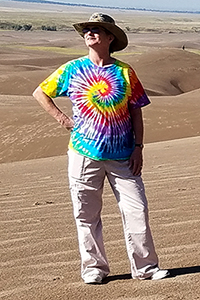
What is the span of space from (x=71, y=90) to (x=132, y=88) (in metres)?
0.35

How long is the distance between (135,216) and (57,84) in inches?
34.3

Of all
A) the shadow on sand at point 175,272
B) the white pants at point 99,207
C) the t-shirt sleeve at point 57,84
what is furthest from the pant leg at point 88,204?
the t-shirt sleeve at point 57,84

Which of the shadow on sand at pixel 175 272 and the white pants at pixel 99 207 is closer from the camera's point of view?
the white pants at pixel 99 207

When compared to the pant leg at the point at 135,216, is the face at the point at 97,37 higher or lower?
higher

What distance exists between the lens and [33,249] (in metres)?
4.73

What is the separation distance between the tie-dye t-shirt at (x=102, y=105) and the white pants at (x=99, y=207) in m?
0.07

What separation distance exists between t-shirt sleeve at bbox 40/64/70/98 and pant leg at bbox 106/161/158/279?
506 millimetres

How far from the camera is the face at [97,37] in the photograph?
149 inches

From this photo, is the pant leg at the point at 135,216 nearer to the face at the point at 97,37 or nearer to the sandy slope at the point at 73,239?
the sandy slope at the point at 73,239

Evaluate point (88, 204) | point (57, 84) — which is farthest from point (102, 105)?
point (88, 204)

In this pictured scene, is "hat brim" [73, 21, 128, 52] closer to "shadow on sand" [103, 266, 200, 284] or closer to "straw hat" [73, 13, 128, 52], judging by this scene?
"straw hat" [73, 13, 128, 52]

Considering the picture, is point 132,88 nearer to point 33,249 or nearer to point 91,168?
point 91,168

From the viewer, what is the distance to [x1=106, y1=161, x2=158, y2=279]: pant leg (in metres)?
3.73

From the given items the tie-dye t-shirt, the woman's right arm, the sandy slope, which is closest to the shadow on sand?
the sandy slope
